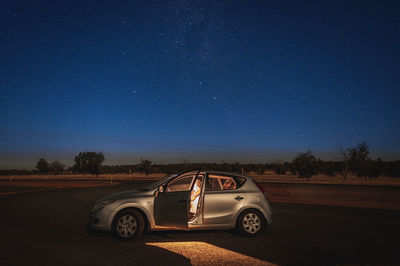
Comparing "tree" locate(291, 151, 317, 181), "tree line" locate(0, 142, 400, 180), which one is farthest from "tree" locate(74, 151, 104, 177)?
"tree" locate(291, 151, 317, 181)

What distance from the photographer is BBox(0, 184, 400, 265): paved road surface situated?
17.0 ft

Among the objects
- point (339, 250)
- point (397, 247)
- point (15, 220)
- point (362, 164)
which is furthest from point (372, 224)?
point (362, 164)

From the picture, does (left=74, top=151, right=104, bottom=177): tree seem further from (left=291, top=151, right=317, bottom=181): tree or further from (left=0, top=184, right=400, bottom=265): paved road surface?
(left=0, top=184, right=400, bottom=265): paved road surface

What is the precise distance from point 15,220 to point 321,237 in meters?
9.40

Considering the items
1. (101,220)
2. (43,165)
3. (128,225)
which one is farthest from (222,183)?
(43,165)

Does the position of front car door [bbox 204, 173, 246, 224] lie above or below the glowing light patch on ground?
above

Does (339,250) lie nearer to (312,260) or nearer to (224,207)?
(312,260)

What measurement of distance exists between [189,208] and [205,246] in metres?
0.86

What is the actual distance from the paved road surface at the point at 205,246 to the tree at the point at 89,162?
77.2 meters

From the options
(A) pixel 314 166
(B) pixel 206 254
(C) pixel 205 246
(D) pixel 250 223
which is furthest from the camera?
(A) pixel 314 166

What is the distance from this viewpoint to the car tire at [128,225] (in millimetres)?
6617

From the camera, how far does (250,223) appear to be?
7109mm

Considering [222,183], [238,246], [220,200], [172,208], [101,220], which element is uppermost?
[222,183]

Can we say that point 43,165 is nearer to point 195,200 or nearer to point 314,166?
point 314,166
